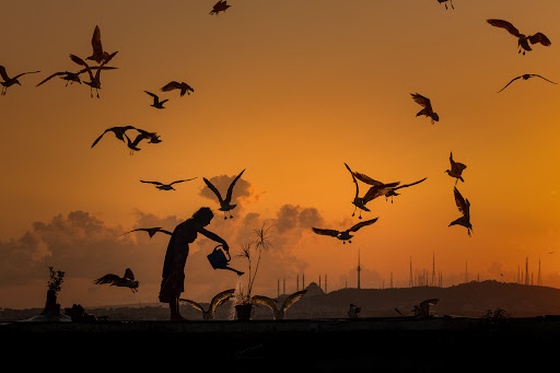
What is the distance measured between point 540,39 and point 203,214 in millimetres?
10421

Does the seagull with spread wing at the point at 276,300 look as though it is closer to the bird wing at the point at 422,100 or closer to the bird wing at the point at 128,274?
the bird wing at the point at 128,274

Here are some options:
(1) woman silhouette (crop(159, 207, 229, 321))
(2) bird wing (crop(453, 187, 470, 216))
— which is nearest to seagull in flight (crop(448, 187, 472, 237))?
(2) bird wing (crop(453, 187, 470, 216))

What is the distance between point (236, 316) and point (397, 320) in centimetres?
440

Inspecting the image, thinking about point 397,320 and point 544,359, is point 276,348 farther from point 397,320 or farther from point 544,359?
point 544,359

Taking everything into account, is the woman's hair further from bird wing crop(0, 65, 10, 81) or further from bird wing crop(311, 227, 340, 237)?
bird wing crop(0, 65, 10, 81)

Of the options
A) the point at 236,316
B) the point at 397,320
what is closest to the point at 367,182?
the point at 236,316

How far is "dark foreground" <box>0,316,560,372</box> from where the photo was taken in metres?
15.3

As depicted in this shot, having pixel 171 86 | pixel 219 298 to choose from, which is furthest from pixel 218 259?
pixel 171 86

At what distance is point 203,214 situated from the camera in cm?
1988

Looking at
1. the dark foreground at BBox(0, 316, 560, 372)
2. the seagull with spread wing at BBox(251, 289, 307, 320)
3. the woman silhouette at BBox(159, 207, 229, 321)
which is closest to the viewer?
the dark foreground at BBox(0, 316, 560, 372)

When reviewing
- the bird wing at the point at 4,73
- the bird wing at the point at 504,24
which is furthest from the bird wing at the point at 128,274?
the bird wing at the point at 504,24

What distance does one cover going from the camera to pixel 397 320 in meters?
15.5

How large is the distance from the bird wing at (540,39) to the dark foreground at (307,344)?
399 inches

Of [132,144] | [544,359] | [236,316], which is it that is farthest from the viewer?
[132,144]
